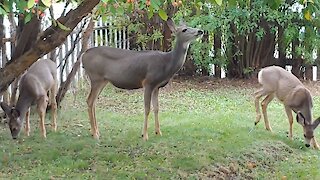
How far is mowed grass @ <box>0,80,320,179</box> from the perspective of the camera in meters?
6.50

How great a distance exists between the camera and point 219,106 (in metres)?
11.3

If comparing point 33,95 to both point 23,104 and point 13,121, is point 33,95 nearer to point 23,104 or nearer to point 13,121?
point 23,104

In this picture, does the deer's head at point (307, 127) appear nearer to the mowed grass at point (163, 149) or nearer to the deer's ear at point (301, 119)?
the deer's ear at point (301, 119)

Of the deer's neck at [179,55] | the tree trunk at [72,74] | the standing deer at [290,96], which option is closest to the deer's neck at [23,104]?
the tree trunk at [72,74]

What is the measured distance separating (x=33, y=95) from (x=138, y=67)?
56.0 inches

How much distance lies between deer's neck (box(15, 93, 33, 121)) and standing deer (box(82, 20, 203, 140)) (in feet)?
2.54

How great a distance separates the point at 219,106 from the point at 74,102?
2.68m

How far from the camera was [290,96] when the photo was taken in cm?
862

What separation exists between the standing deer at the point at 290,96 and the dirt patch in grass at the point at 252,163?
0.42 m

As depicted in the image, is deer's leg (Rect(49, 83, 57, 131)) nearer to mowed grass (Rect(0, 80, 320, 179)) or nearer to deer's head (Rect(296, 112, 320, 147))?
mowed grass (Rect(0, 80, 320, 179))

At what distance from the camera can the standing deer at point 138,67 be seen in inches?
306

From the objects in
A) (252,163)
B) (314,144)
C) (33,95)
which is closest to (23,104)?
(33,95)

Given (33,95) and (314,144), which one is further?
(314,144)

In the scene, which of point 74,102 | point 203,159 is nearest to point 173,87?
point 74,102
